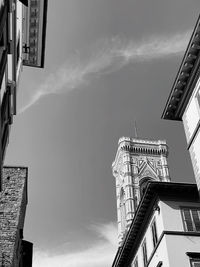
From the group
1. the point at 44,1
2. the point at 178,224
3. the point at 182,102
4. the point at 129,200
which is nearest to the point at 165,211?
the point at 178,224

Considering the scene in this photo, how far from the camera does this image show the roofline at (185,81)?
16469mm

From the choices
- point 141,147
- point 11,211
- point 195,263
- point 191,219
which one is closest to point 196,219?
point 191,219

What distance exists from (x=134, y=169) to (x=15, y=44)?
71110 millimetres

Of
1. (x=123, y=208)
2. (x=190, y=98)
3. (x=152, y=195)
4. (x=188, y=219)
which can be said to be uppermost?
(x=123, y=208)

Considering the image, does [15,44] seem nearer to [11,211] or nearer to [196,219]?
[11,211]

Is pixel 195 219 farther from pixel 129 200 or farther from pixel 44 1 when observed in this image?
pixel 129 200

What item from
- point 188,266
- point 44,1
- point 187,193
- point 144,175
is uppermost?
point 144,175

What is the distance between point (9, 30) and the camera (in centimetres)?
1212

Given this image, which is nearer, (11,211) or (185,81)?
(185,81)

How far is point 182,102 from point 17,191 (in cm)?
920

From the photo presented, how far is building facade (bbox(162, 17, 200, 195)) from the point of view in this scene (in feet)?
54.9

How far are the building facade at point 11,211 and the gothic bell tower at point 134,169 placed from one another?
189 ft

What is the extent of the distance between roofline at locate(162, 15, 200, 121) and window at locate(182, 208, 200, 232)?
667cm

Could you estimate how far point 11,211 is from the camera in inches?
755
